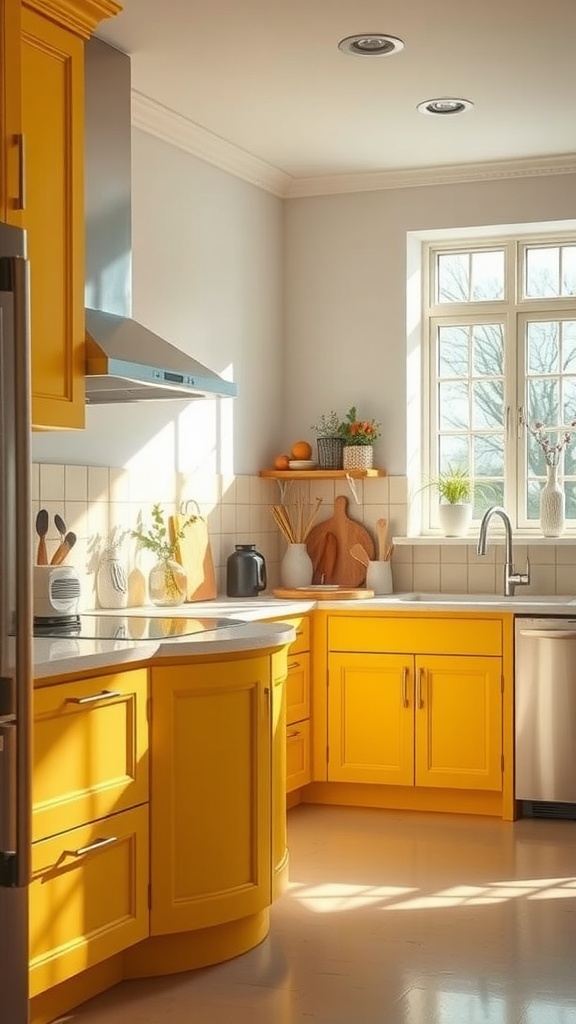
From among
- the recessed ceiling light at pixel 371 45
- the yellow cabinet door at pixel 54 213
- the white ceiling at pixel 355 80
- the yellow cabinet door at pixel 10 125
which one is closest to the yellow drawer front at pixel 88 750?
the yellow cabinet door at pixel 54 213

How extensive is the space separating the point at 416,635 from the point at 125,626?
1717mm

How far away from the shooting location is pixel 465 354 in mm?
6074

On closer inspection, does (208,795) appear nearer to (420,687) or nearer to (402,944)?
(402,944)

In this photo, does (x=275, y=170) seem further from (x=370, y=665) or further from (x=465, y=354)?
(x=370, y=665)

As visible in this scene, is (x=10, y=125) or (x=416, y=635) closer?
(x=10, y=125)

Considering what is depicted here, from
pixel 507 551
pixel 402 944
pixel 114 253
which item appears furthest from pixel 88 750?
pixel 507 551

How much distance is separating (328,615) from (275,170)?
1940 mm

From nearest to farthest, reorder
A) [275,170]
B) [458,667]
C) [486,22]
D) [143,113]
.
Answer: [486,22], [143,113], [458,667], [275,170]

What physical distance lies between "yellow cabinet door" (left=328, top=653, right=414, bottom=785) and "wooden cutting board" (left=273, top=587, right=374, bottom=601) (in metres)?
0.23

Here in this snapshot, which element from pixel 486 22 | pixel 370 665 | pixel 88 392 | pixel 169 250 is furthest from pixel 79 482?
pixel 486 22

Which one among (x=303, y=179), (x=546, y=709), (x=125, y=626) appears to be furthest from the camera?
(x=303, y=179)

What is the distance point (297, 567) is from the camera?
5.84 metres

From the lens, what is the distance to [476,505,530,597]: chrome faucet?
5539mm

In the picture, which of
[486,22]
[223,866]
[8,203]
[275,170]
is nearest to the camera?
[8,203]
